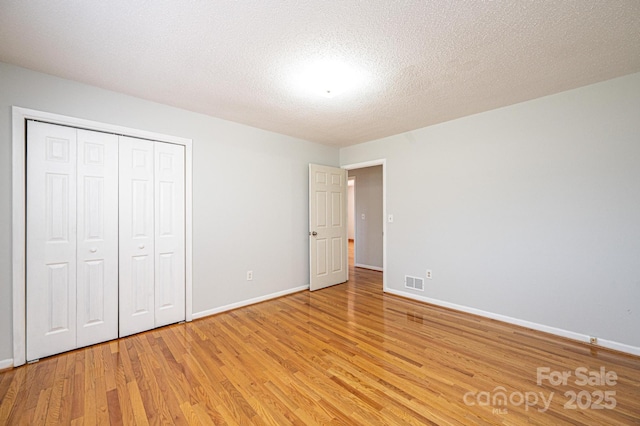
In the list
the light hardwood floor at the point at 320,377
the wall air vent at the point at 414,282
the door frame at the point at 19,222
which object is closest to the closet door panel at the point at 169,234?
the light hardwood floor at the point at 320,377

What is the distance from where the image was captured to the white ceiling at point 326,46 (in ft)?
5.16

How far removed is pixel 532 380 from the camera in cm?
199

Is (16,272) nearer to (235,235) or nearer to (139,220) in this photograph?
(139,220)

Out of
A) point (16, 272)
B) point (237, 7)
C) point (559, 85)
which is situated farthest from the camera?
point (559, 85)

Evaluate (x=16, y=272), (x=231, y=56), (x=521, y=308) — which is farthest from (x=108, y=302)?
(x=521, y=308)

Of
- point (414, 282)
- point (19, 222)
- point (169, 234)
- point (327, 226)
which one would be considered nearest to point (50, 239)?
point (19, 222)

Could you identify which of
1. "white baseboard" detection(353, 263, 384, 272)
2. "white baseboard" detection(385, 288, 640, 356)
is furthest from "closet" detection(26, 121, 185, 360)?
"white baseboard" detection(353, 263, 384, 272)

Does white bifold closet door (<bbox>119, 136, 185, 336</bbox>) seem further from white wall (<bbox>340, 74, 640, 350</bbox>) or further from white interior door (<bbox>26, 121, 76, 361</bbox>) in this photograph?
white wall (<bbox>340, 74, 640, 350</bbox>)

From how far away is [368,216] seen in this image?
6160 millimetres

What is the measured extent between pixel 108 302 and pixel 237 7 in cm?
291

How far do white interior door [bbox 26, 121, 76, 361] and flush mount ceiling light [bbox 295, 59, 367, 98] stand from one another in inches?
89.0

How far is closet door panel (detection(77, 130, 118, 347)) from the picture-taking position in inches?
97.7

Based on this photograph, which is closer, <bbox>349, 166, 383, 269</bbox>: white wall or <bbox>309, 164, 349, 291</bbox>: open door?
<bbox>309, 164, 349, 291</bbox>: open door

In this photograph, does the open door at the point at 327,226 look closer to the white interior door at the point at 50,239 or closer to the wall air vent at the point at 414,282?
the wall air vent at the point at 414,282
